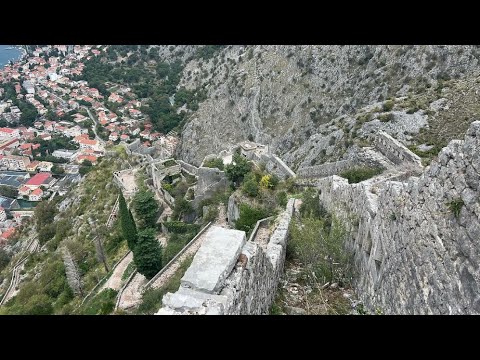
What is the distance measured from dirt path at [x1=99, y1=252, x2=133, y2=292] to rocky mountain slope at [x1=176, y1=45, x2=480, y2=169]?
47.0ft

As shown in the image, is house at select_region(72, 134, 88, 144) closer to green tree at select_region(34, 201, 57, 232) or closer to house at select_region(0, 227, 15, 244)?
house at select_region(0, 227, 15, 244)

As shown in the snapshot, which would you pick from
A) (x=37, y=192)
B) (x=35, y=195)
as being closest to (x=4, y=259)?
(x=35, y=195)

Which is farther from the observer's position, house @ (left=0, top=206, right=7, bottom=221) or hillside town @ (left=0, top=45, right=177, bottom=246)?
hillside town @ (left=0, top=45, right=177, bottom=246)

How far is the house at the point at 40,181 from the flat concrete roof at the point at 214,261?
72.9 m

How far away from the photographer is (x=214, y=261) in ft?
17.1

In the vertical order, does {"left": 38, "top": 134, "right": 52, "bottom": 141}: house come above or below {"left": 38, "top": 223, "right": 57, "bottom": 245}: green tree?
below

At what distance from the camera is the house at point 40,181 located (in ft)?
231

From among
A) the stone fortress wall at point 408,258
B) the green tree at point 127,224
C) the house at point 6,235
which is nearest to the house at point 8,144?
the house at point 6,235

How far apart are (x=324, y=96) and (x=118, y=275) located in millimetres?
36188

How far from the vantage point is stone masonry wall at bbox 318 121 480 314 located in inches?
175

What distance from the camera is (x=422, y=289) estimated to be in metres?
5.45

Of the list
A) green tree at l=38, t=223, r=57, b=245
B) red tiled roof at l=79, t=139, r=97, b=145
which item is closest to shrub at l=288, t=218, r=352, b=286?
green tree at l=38, t=223, r=57, b=245
